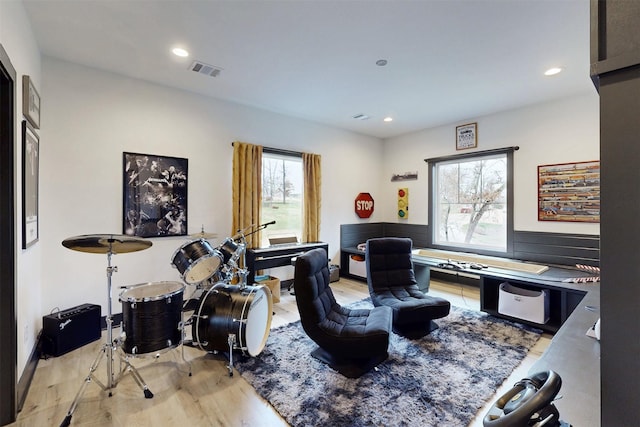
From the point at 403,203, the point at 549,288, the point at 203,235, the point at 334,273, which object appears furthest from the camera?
the point at 403,203

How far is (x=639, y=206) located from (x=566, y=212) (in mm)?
4129

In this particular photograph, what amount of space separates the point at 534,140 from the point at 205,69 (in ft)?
14.6

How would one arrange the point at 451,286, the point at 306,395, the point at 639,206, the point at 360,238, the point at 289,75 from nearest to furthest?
the point at 639,206, the point at 306,395, the point at 289,75, the point at 451,286, the point at 360,238

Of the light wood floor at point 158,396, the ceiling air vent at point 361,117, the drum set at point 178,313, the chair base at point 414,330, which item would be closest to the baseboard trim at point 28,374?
the light wood floor at point 158,396

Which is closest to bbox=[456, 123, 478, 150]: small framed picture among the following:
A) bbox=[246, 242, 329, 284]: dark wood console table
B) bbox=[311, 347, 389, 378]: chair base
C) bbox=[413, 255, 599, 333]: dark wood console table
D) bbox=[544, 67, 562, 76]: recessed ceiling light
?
bbox=[544, 67, 562, 76]: recessed ceiling light

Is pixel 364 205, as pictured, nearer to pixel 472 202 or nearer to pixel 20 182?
pixel 472 202

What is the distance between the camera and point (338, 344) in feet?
7.67

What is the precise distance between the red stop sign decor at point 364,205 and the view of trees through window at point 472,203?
1224mm

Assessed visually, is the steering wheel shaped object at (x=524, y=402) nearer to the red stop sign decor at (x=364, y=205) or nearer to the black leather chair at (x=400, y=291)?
the black leather chair at (x=400, y=291)

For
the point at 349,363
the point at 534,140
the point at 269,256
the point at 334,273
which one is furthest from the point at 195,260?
the point at 534,140

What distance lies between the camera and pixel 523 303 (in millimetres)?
3227

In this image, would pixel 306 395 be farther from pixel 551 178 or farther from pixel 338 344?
pixel 551 178

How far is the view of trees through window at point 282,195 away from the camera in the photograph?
4613 millimetres

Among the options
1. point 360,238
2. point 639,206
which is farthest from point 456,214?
point 639,206
